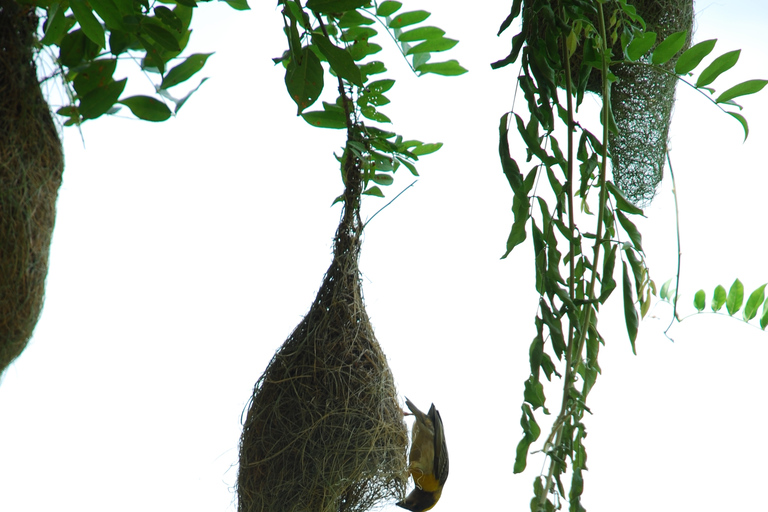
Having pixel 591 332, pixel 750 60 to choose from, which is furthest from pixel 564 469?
pixel 750 60

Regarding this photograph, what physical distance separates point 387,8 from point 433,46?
0.08 metres

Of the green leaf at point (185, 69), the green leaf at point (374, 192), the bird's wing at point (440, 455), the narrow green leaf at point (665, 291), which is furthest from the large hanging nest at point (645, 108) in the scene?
the green leaf at point (185, 69)

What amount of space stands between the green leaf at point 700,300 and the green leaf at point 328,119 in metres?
0.62

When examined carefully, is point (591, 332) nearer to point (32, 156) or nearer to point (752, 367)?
point (32, 156)

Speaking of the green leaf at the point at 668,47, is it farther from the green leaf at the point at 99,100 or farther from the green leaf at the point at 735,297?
the green leaf at the point at 99,100

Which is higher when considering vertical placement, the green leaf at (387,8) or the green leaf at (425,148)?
the green leaf at (387,8)

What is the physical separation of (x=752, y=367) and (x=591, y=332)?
0.70 meters

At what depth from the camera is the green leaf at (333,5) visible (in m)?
0.52

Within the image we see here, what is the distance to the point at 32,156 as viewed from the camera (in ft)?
1.83

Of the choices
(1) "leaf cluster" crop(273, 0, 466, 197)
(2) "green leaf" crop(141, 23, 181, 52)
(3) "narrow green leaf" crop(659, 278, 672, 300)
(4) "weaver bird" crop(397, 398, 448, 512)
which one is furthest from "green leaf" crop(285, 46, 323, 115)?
(3) "narrow green leaf" crop(659, 278, 672, 300)

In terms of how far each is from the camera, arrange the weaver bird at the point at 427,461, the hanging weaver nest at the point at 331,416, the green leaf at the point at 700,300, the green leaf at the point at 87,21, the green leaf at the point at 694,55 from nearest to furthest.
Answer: the green leaf at the point at 87,21, the green leaf at the point at 694,55, the hanging weaver nest at the point at 331,416, the weaver bird at the point at 427,461, the green leaf at the point at 700,300

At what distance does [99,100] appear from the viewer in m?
0.60

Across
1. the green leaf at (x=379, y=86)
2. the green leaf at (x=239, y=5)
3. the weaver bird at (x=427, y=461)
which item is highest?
the green leaf at (x=239, y=5)

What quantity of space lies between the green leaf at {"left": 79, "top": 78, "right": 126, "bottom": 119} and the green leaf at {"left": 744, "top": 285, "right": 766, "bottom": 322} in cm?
90
